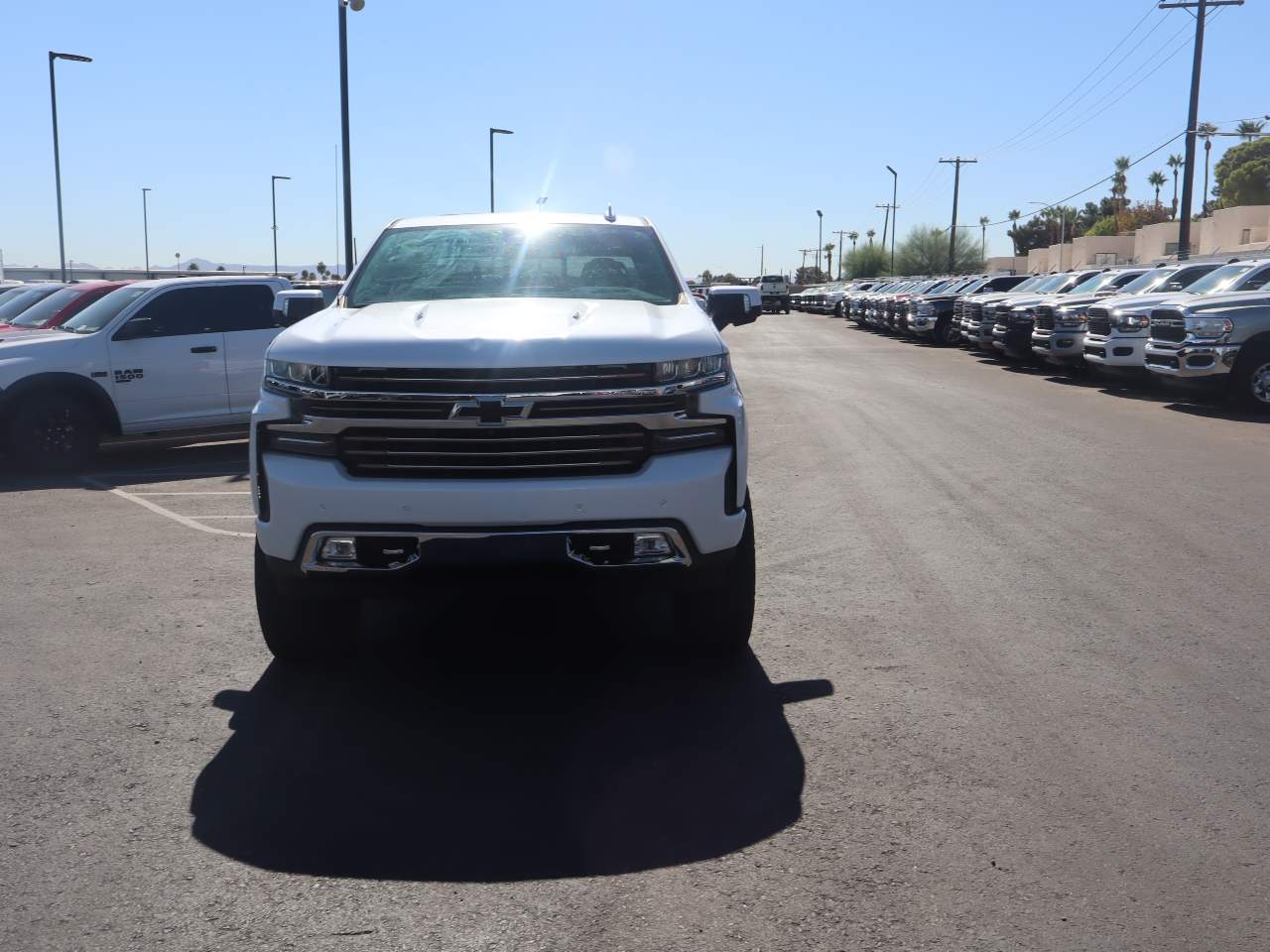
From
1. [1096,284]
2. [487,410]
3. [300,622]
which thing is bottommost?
[300,622]

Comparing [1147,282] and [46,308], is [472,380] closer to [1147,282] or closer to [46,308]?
[46,308]

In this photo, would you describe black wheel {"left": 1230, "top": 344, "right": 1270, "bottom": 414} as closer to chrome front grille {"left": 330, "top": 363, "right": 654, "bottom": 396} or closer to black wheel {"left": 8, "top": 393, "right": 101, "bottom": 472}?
black wheel {"left": 8, "top": 393, "right": 101, "bottom": 472}

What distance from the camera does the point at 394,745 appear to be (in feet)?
15.1

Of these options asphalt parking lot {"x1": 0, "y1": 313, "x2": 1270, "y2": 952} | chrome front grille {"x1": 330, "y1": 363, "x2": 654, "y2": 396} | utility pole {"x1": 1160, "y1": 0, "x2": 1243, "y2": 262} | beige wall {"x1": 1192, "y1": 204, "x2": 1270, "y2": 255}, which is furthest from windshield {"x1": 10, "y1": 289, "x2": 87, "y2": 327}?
beige wall {"x1": 1192, "y1": 204, "x2": 1270, "y2": 255}

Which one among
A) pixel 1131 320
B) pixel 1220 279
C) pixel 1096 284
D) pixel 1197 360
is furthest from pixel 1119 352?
pixel 1096 284

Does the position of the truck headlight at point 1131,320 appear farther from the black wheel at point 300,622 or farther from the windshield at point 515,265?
the black wheel at point 300,622

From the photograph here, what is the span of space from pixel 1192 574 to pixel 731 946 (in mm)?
5023

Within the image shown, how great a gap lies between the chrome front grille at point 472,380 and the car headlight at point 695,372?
0.15 m

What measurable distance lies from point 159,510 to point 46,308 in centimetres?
692

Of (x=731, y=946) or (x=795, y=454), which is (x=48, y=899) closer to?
(x=731, y=946)

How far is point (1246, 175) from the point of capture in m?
94.1

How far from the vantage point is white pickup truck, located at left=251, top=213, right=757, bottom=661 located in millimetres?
4664

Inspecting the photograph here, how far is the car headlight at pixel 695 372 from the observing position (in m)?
4.79

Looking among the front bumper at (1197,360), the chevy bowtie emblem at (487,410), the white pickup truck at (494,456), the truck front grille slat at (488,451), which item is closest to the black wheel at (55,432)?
the white pickup truck at (494,456)
